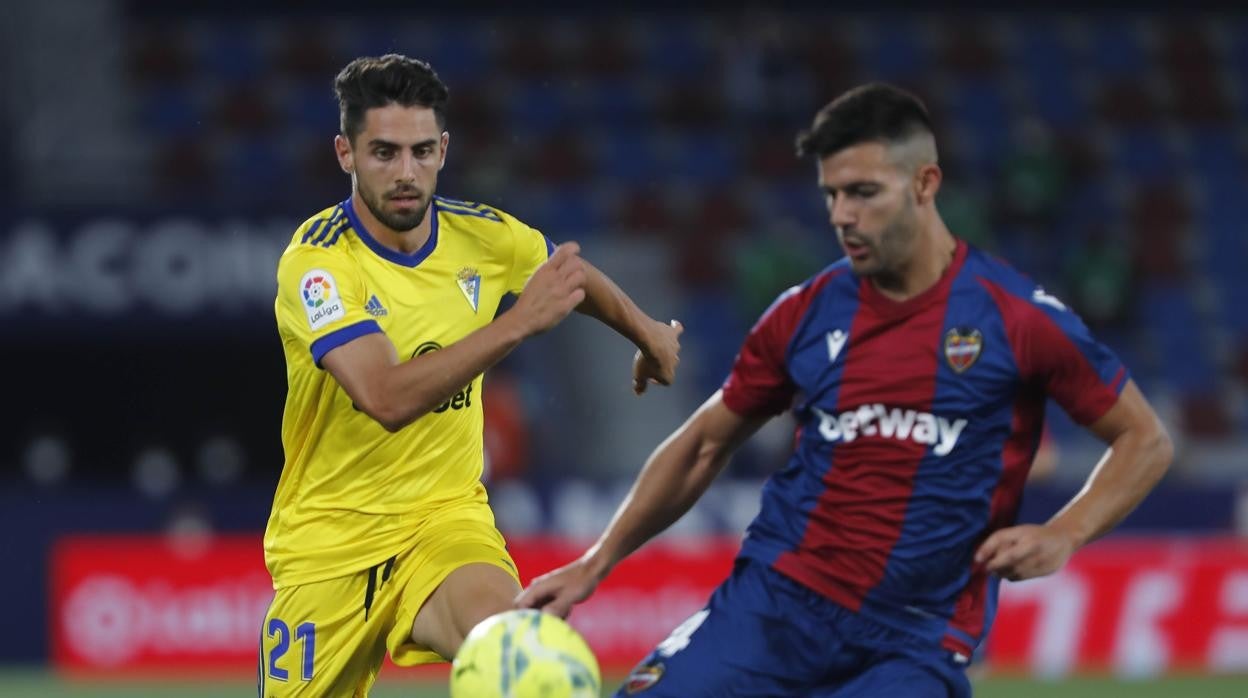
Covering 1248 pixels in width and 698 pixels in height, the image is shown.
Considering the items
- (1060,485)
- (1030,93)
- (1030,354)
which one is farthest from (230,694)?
(1030,93)

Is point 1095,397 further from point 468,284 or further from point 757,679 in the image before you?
point 468,284

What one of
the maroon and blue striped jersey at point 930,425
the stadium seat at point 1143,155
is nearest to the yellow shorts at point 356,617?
the maroon and blue striped jersey at point 930,425

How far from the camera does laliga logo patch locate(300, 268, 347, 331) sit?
5.69 metres

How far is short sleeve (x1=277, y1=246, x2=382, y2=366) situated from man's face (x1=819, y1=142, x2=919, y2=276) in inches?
56.6

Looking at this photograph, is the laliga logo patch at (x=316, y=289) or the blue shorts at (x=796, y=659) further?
the laliga logo patch at (x=316, y=289)

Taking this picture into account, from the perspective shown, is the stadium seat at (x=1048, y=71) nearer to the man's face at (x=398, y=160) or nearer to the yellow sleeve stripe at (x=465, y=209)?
the yellow sleeve stripe at (x=465, y=209)

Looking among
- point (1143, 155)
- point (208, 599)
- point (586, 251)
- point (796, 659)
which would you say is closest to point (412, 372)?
point (796, 659)

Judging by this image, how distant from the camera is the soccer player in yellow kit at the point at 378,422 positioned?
5781 millimetres

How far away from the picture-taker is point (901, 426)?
5.07 metres

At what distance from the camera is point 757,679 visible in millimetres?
5035

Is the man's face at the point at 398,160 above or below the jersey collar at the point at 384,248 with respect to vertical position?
above

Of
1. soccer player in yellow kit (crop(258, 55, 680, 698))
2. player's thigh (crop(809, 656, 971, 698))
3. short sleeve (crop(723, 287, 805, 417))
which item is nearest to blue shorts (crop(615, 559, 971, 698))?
player's thigh (crop(809, 656, 971, 698))

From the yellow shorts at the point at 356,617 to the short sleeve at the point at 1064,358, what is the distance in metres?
1.71

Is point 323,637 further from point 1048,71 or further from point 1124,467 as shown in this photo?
point 1048,71
